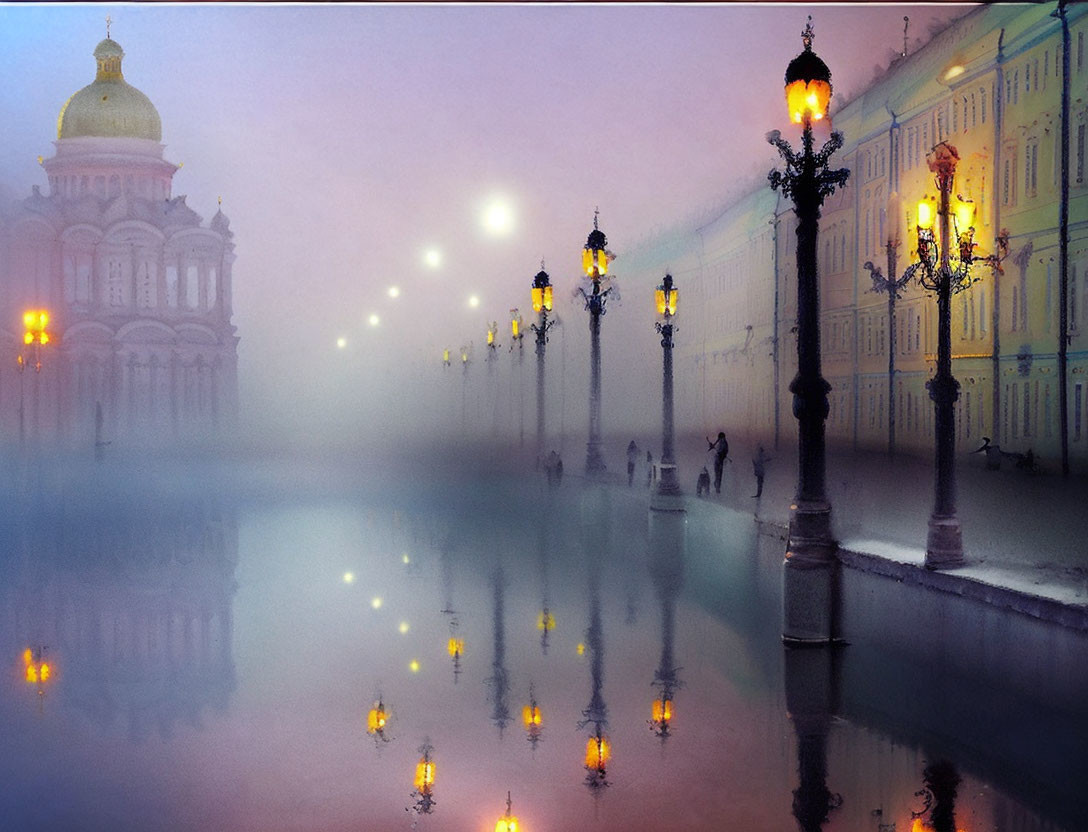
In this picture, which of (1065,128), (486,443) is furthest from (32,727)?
(486,443)

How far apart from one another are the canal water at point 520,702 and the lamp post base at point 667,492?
4.19 m

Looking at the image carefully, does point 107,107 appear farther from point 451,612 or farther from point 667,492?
point 451,612

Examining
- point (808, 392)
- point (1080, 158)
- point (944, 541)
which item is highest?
point (1080, 158)

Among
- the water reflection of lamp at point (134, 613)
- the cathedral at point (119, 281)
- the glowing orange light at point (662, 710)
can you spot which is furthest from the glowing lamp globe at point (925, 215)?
the cathedral at point (119, 281)

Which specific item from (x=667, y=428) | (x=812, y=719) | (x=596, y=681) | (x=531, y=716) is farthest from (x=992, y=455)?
(x=531, y=716)

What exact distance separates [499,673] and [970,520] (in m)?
11.2

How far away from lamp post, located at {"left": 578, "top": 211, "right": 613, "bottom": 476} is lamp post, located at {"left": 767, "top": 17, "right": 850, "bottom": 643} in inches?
496

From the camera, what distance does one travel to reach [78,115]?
3314 inches

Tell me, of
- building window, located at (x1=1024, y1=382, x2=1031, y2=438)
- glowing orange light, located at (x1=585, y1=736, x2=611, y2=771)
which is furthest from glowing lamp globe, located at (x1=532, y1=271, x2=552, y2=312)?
glowing orange light, located at (x1=585, y1=736, x2=611, y2=771)

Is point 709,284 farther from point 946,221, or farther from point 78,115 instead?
point 946,221

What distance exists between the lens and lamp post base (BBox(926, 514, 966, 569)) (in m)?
11.2

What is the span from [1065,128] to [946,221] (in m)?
22.4

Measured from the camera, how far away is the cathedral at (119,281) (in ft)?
261

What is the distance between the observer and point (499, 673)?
10.6 meters
